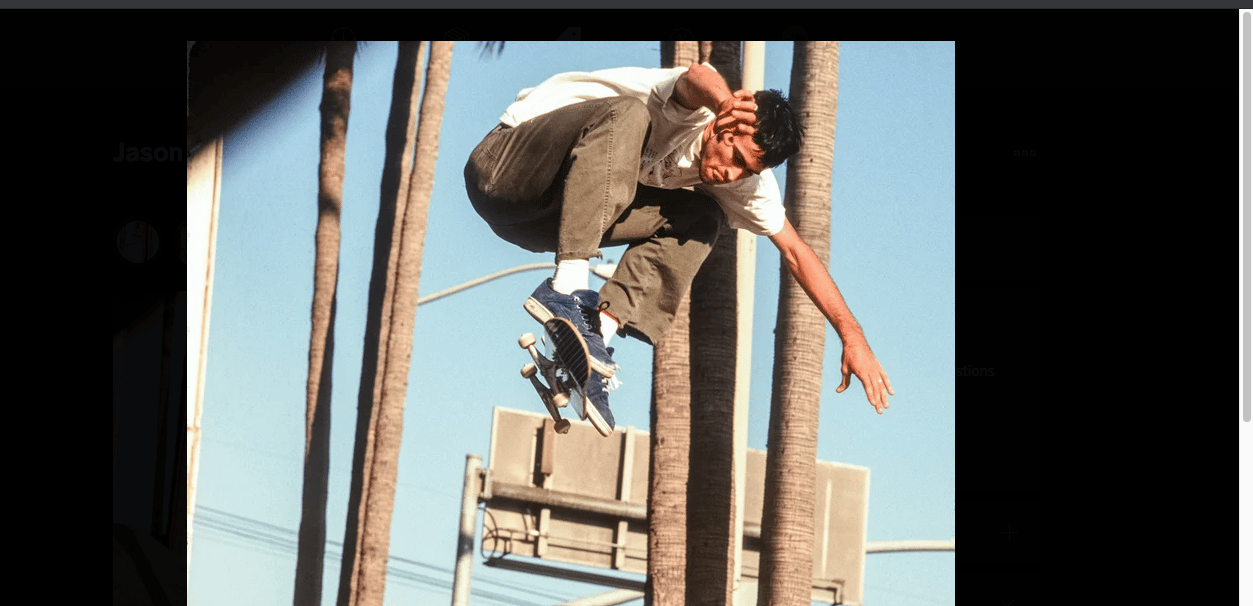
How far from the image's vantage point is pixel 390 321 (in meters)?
6.02

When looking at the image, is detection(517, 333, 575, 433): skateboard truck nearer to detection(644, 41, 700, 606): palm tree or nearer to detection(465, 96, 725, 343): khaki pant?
detection(465, 96, 725, 343): khaki pant

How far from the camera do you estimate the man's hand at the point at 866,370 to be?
18.2ft

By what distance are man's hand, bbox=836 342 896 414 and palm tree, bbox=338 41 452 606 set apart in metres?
1.84

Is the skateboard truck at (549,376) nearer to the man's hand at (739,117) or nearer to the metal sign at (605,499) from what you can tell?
the metal sign at (605,499)

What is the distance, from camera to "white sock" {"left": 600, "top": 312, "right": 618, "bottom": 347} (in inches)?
195

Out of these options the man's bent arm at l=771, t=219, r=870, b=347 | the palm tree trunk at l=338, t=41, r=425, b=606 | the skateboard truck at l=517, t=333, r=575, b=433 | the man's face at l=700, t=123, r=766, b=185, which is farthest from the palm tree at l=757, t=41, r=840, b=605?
the palm tree trunk at l=338, t=41, r=425, b=606

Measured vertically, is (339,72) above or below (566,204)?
above

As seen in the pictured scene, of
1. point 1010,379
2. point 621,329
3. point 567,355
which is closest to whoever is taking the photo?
point 567,355

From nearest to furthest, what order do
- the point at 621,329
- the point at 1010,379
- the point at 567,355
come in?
the point at 567,355
the point at 621,329
the point at 1010,379

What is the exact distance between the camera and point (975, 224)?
5.79 meters

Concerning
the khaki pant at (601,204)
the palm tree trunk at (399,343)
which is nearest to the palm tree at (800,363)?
the khaki pant at (601,204)

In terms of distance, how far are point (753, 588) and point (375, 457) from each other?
66.4 inches
